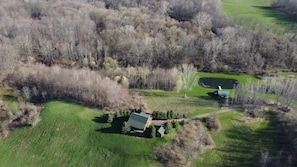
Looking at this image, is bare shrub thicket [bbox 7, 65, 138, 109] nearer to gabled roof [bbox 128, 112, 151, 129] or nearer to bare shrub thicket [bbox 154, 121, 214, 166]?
gabled roof [bbox 128, 112, 151, 129]

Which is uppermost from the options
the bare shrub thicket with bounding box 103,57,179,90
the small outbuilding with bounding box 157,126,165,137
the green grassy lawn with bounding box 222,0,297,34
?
the green grassy lawn with bounding box 222,0,297,34

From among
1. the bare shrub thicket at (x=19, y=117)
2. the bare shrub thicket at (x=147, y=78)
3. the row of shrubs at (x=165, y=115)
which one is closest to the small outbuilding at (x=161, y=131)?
the row of shrubs at (x=165, y=115)

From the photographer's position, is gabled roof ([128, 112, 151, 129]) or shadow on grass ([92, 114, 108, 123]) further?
shadow on grass ([92, 114, 108, 123])

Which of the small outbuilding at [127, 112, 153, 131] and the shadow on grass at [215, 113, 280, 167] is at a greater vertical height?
the small outbuilding at [127, 112, 153, 131]

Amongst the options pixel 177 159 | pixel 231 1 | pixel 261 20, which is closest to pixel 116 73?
pixel 177 159

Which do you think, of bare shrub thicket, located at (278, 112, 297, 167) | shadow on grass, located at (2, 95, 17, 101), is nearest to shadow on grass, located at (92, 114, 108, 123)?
shadow on grass, located at (2, 95, 17, 101)

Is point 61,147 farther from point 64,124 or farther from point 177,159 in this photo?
point 177,159
